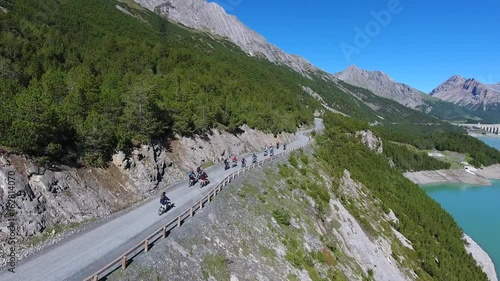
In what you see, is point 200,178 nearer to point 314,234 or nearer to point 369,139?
point 314,234

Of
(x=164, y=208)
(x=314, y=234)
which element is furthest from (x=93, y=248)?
(x=314, y=234)

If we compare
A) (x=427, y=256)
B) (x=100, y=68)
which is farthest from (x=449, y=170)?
(x=100, y=68)

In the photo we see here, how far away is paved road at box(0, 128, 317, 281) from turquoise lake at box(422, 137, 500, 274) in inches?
2470

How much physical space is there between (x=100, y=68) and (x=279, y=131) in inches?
1588

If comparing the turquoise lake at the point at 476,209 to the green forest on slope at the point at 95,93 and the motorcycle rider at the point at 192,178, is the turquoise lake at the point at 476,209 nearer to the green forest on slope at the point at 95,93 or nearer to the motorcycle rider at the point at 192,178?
the green forest on slope at the point at 95,93

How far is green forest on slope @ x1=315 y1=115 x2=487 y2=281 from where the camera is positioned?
46.8 m

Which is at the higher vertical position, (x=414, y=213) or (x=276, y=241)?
(x=414, y=213)

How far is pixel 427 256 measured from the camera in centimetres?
4550

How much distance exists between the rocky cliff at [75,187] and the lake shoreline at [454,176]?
127682 millimetres

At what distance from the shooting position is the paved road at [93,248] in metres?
16.1

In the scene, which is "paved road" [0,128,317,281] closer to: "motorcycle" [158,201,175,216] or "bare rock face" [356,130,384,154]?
"motorcycle" [158,201,175,216]

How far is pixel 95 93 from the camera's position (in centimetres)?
3619

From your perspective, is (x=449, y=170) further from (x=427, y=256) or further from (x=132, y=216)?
(x=132, y=216)

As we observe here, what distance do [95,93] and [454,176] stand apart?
160231mm
